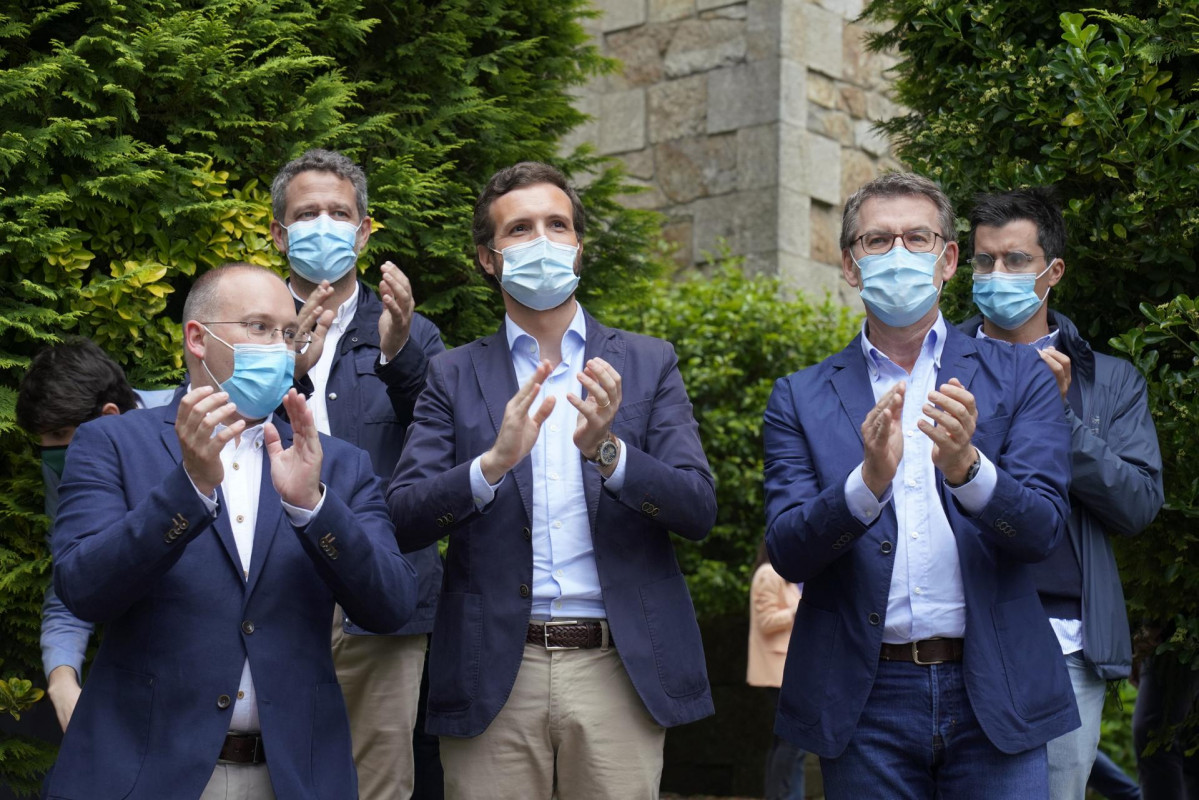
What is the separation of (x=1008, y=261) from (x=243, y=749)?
2.67 metres

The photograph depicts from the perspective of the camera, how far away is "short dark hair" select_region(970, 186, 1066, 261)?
454 cm

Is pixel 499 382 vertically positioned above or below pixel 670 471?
above

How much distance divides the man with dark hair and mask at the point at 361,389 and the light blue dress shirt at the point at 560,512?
2.28 feet

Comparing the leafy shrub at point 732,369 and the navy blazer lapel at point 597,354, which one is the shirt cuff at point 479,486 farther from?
the leafy shrub at point 732,369

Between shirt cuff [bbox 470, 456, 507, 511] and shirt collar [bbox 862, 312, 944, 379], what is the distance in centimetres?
109

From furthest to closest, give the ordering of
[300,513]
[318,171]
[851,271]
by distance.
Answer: [318,171]
[851,271]
[300,513]

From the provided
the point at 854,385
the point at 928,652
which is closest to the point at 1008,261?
the point at 854,385

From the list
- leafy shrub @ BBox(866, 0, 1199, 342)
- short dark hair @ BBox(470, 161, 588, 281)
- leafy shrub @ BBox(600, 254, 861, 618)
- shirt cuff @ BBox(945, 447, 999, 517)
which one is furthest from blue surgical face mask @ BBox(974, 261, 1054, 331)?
leafy shrub @ BBox(600, 254, 861, 618)

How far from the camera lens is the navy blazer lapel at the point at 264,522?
11.1ft

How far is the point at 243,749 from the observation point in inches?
130

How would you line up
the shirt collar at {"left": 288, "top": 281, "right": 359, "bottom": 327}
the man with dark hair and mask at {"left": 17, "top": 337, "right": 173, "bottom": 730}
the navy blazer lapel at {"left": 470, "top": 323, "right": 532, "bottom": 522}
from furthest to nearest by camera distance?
the shirt collar at {"left": 288, "top": 281, "right": 359, "bottom": 327} < the man with dark hair and mask at {"left": 17, "top": 337, "right": 173, "bottom": 730} < the navy blazer lapel at {"left": 470, "top": 323, "right": 532, "bottom": 522}

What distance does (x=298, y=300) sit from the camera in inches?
187

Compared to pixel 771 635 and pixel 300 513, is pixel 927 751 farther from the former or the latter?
pixel 771 635

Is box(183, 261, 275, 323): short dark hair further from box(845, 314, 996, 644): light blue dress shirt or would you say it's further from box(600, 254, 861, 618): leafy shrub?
box(600, 254, 861, 618): leafy shrub
